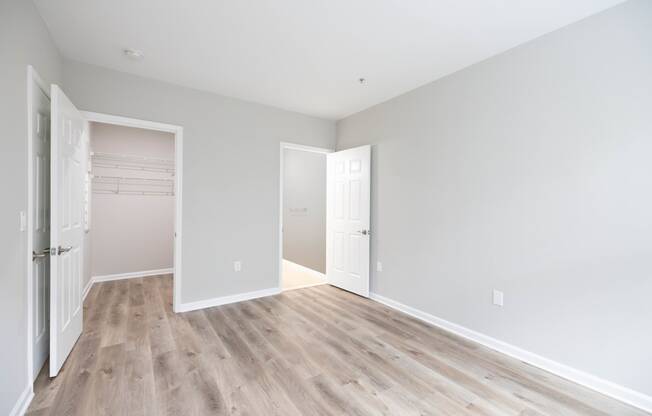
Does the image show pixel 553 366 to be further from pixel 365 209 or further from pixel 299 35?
pixel 299 35

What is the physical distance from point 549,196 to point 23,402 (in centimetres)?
385

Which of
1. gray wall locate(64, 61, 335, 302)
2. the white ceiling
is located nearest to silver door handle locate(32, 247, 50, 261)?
gray wall locate(64, 61, 335, 302)

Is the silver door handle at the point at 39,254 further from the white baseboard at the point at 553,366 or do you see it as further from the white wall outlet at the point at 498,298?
the white wall outlet at the point at 498,298

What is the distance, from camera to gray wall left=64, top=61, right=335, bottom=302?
10.2ft

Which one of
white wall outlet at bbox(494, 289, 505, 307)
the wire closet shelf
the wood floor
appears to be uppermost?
the wire closet shelf

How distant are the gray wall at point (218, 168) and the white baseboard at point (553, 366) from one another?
7.44 ft

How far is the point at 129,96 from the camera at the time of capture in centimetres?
313

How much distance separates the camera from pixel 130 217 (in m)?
4.84

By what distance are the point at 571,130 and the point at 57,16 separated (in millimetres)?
3972

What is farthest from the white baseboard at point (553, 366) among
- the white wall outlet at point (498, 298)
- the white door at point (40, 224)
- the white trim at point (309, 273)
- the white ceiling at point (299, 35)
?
the white door at point (40, 224)

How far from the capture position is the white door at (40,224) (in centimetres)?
202

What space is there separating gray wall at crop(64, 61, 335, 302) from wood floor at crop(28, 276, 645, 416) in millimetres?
656

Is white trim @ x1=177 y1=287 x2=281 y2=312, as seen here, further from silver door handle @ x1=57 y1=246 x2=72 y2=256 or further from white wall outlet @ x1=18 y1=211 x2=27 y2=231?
white wall outlet @ x1=18 y1=211 x2=27 y2=231

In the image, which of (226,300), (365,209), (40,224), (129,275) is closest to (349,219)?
(365,209)
